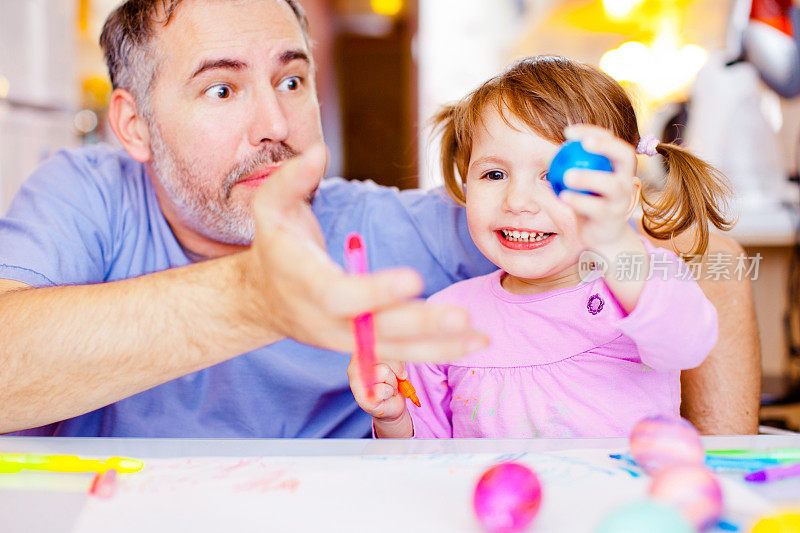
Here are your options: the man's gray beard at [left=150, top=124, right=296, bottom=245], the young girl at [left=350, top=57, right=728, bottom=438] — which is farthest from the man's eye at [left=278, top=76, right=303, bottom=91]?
the young girl at [left=350, top=57, right=728, bottom=438]

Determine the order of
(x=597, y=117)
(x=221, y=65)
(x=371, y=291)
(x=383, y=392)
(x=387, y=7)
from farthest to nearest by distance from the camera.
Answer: (x=387, y=7), (x=221, y=65), (x=597, y=117), (x=383, y=392), (x=371, y=291)

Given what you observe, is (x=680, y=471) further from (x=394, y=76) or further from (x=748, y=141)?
(x=394, y=76)

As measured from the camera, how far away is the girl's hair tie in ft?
3.03

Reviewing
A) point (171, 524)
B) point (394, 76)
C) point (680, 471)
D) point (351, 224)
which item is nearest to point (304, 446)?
point (171, 524)

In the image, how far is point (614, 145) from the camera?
2.05 ft

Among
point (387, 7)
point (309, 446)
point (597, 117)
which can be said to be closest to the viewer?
point (309, 446)

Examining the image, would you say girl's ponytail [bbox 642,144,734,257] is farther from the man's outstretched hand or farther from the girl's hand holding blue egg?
the man's outstretched hand

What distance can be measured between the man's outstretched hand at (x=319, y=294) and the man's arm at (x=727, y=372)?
66 centimetres

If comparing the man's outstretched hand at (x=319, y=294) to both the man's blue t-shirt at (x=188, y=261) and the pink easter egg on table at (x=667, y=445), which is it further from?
the man's blue t-shirt at (x=188, y=261)

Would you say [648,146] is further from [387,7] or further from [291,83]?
[387,7]

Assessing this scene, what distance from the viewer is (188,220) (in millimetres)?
1240

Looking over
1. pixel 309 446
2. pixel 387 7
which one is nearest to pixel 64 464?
pixel 309 446

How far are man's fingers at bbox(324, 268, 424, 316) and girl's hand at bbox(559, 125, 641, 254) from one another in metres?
0.21

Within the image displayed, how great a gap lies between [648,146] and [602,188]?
0.35m
